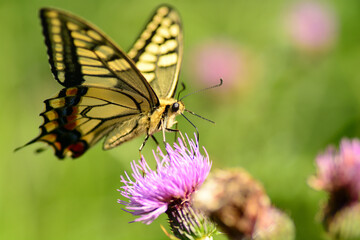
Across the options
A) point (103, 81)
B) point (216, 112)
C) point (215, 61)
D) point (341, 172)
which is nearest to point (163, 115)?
point (103, 81)

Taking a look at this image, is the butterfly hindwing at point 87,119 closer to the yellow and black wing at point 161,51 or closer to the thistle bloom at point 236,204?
the yellow and black wing at point 161,51

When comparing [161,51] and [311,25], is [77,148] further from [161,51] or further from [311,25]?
[311,25]

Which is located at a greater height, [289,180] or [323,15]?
[323,15]

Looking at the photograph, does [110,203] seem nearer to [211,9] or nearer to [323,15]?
[211,9]

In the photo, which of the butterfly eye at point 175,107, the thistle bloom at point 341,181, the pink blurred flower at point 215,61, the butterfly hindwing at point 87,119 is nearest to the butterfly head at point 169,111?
the butterfly eye at point 175,107

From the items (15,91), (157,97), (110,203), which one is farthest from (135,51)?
(15,91)
